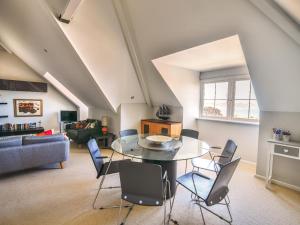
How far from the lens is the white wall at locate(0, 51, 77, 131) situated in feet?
19.4

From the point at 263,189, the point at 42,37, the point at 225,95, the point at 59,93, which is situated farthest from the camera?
the point at 59,93

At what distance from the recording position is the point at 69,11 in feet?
9.05

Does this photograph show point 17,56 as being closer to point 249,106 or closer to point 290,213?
point 249,106

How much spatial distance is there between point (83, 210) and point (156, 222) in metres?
0.94

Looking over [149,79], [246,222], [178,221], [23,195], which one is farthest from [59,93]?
[246,222]

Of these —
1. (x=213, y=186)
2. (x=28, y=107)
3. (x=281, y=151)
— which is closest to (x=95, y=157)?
(x=213, y=186)

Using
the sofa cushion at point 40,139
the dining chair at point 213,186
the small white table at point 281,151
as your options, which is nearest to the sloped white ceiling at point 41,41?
the sofa cushion at point 40,139

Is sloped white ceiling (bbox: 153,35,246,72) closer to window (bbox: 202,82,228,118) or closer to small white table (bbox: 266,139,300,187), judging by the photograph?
window (bbox: 202,82,228,118)

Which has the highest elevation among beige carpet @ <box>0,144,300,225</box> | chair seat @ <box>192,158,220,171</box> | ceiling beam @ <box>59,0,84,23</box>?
ceiling beam @ <box>59,0,84,23</box>

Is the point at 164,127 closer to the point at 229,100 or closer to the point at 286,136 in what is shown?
the point at 229,100

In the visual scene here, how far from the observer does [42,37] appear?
3.97 meters

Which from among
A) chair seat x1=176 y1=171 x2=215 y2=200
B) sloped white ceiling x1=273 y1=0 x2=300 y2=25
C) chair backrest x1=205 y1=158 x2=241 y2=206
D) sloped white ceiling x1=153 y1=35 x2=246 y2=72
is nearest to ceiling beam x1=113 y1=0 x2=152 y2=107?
sloped white ceiling x1=153 y1=35 x2=246 y2=72

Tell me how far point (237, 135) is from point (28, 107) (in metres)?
6.95

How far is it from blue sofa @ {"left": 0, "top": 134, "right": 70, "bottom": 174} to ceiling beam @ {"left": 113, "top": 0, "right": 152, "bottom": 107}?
231 centimetres
